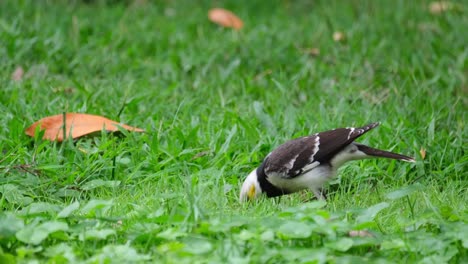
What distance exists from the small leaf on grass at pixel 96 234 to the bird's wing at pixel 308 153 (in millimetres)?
1663

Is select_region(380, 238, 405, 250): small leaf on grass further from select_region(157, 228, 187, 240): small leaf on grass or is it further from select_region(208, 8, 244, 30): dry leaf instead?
select_region(208, 8, 244, 30): dry leaf

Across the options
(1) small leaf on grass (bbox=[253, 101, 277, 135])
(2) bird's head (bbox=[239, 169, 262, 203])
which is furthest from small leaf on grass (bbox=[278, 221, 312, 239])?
(1) small leaf on grass (bbox=[253, 101, 277, 135])

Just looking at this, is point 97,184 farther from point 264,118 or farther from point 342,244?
point 342,244

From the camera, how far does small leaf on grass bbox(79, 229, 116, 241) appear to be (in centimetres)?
418

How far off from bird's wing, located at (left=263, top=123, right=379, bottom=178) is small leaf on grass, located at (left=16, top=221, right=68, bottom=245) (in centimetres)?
185

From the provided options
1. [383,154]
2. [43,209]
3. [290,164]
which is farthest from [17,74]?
[383,154]

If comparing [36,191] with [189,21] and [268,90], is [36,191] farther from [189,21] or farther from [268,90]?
[189,21]

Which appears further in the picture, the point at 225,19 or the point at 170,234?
the point at 225,19

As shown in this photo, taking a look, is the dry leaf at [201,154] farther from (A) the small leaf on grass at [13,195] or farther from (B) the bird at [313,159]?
(A) the small leaf on grass at [13,195]

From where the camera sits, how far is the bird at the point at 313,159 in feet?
18.4

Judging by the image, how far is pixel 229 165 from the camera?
6023 millimetres

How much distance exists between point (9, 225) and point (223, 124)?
9.02ft

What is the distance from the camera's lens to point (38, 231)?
162 inches

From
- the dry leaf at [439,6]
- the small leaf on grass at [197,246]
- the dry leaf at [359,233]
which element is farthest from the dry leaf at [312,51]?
the small leaf on grass at [197,246]
